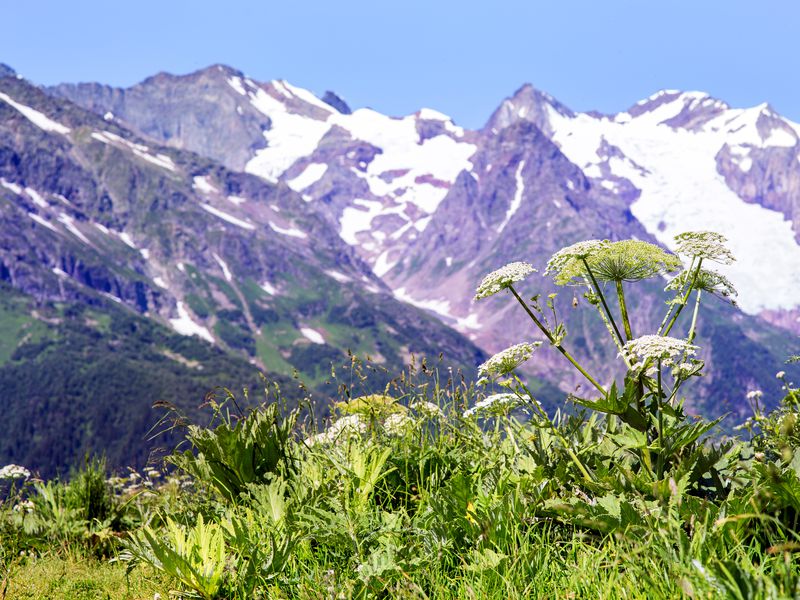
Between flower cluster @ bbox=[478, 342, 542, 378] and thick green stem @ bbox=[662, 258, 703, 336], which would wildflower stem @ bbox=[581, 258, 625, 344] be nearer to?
thick green stem @ bbox=[662, 258, 703, 336]

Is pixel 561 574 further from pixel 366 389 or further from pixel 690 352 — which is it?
pixel 366 389

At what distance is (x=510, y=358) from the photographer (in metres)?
6.50

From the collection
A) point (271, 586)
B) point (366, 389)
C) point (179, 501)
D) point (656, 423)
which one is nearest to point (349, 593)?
point (271, 586)

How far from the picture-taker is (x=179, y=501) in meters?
9.27

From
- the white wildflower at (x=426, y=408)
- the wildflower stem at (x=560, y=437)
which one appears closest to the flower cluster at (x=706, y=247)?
the wildflower stem at (x=560, y=437)

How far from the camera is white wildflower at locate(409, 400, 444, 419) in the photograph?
26.6ft

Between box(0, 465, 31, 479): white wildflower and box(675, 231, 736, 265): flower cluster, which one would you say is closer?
box(675, 231, 736, 265): flower cluster

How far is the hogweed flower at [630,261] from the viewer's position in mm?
6211

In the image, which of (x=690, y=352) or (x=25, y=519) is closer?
(x=690, y=352)

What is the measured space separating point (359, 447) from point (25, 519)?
4.77 m

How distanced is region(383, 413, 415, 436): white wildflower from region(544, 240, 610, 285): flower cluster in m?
2.71

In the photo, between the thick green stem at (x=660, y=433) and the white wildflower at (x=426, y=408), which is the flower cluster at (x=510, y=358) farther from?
the white wildflower at (x=426, y=408)

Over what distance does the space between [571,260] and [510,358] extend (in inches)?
41.5

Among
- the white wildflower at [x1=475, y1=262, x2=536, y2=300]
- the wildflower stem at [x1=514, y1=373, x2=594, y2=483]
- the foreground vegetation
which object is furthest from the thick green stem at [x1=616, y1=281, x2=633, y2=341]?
the wildflower stem at [x1=514, y1=373, x2=594, y2=483]
